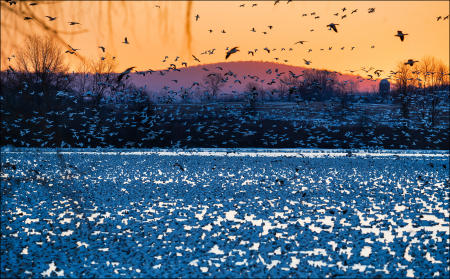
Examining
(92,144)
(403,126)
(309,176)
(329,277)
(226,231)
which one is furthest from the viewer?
(403,126)

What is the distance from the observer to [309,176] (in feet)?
74.1

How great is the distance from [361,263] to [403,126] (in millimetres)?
48696

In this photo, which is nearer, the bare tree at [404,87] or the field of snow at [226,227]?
the field of snow at [226,227]

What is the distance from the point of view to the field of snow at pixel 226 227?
816 cm

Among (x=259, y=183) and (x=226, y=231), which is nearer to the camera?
(x=226, y=231)

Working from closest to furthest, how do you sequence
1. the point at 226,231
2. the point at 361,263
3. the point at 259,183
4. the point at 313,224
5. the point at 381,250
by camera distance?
1. the point at 361,263
2. the point at 381,250
3. the point at 226,231
4. the point at 313,224
5. the point at 259,183

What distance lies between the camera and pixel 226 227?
11305 mm

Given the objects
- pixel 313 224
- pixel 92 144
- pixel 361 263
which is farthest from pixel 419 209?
pixel 92 144

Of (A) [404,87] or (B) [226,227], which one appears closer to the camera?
(B) [226,227]

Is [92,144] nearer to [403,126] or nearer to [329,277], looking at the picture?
[403,126]

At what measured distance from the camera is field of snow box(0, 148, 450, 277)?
26.8 feet

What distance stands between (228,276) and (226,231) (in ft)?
10.6

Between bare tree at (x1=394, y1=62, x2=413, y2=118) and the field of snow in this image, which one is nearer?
the field of snow

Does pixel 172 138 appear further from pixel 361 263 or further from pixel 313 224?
pixel 361 263
